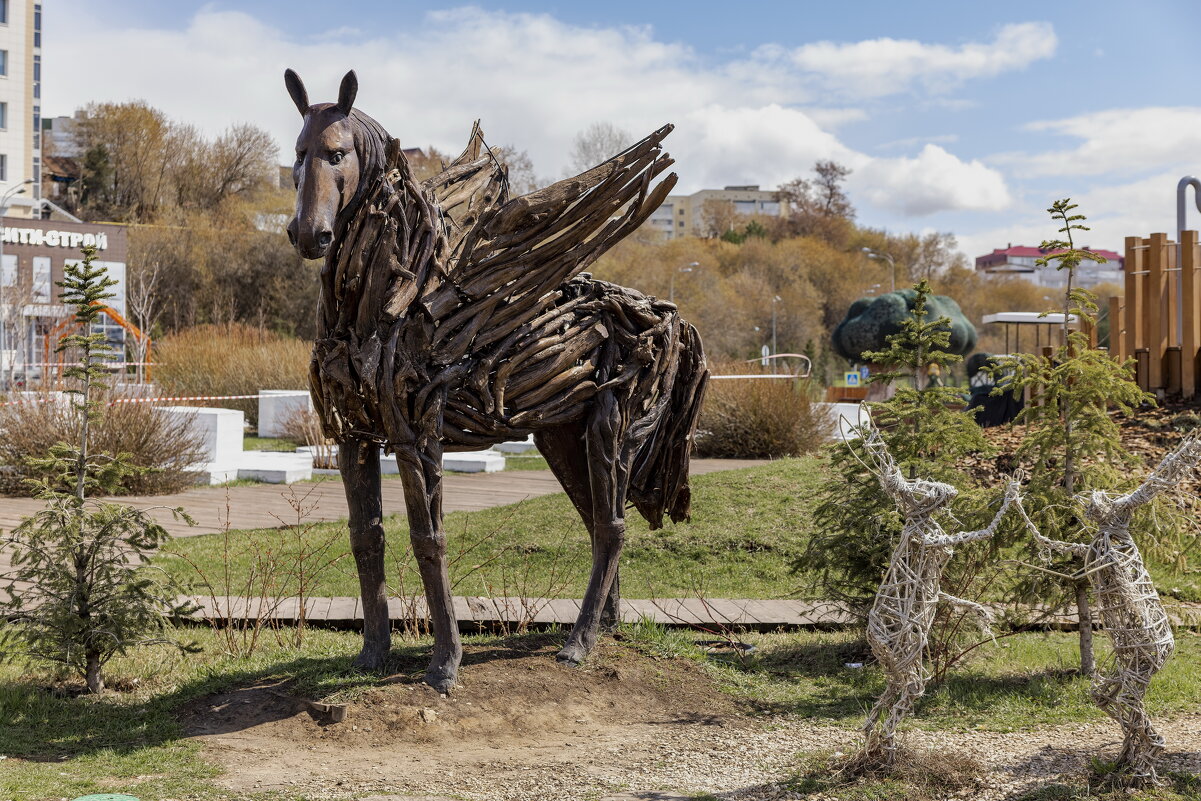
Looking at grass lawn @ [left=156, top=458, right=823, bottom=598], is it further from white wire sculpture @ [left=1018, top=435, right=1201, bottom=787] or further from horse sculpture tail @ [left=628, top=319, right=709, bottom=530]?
white wire sculpture @ [left=1018, top=435, right=1201, bottom=787]

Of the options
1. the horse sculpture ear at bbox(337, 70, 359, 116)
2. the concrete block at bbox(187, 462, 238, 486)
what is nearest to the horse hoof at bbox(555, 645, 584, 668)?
the horse sculpture ear at bbox(337, 70, 359, 116)

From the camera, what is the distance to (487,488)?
1391cm

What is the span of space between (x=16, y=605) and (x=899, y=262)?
68.1 metres

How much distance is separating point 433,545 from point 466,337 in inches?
38.1

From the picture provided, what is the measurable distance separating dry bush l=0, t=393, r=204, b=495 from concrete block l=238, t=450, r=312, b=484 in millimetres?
1114

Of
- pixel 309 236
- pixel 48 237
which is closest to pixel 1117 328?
pixel 309 236

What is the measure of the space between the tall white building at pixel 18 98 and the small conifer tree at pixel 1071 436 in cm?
5058

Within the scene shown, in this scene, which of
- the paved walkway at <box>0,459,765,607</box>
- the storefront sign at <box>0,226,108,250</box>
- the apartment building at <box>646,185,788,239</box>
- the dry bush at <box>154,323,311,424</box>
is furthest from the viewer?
the apartment building at <box>646,185,788,239</box>

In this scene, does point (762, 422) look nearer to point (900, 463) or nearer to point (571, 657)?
point (900, 463)

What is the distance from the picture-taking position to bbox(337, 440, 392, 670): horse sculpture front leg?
16.8 ft

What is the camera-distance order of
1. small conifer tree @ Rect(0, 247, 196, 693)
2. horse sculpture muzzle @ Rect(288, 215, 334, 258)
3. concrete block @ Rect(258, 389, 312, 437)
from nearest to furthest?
1. horse sculpture muzzle @ Rect(288, 215, 334, 258)
2. small conifer tree @ Rect(0, 247, 196, 693)
3. concrete block @ Rect(258, 389, 312, 437)

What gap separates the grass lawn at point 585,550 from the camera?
855 centimetres

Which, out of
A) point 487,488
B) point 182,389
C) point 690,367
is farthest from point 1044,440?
point 182,389

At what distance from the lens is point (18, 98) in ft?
161
